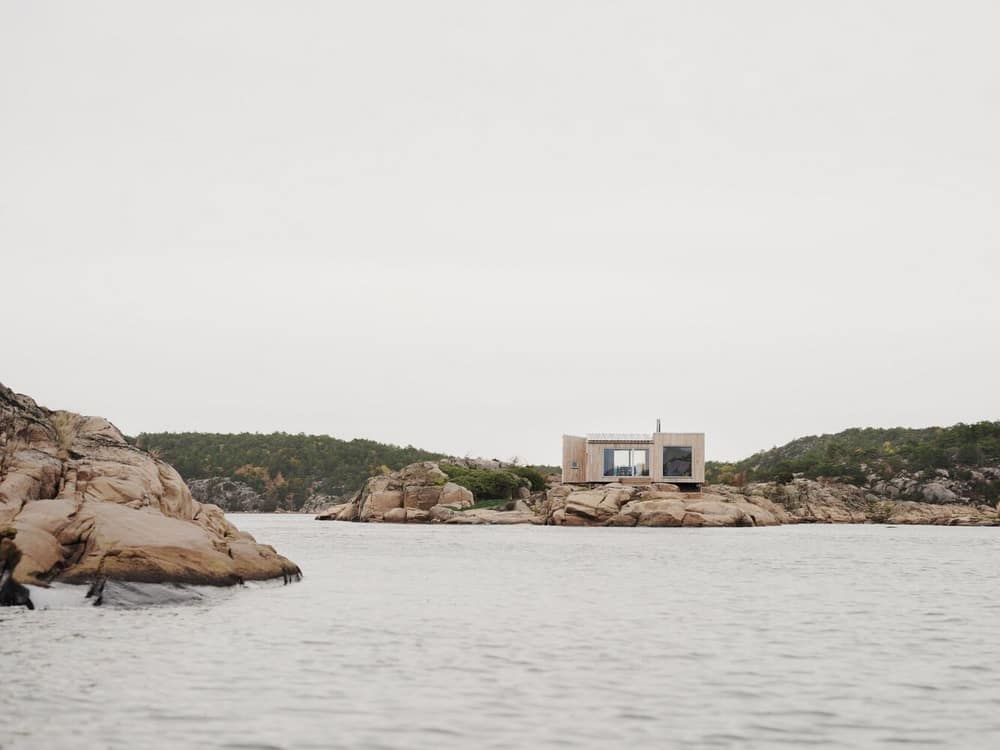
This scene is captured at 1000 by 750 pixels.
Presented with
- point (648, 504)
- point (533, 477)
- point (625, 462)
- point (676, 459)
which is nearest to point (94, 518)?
point (648, 504)

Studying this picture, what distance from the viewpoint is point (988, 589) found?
27969 millimetres

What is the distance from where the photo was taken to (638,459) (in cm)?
8600

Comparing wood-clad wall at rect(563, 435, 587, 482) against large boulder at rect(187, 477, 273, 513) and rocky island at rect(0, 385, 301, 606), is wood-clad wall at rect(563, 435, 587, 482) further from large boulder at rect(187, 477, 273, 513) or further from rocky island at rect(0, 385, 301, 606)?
large boulder at rect(187, 477, 273, 513)

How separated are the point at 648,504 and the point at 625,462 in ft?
32.9

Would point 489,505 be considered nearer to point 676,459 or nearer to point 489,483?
point 489,483

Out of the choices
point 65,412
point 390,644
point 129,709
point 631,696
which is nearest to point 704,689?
point 631,696

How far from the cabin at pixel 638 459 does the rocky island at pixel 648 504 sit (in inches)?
52.0

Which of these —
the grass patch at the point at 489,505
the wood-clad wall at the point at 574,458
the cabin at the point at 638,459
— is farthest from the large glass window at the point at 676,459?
the grass patch at the point at 489,505

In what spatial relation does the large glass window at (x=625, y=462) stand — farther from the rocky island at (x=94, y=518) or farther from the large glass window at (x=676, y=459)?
the rocky island at (x=94, y=518)

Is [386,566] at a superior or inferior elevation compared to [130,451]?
inferior

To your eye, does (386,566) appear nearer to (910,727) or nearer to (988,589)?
(988,589)

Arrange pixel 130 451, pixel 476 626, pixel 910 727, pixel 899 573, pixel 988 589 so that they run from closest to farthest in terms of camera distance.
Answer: pixel 910 727 < pixel 476 626 < pixel 988 589 < pixel 130 451 < pixel 899 573

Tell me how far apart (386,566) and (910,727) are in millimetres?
26259

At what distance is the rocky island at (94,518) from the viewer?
2133 cm
